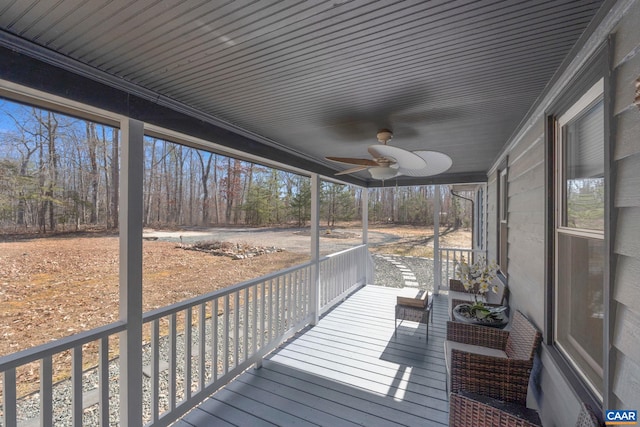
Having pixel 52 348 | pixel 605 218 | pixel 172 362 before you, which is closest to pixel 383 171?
pixel 605 218

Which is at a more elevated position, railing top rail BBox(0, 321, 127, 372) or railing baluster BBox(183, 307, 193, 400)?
railing top rail BBox(0, 321, 127, 372)

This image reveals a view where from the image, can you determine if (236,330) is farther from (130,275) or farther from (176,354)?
(130,275)

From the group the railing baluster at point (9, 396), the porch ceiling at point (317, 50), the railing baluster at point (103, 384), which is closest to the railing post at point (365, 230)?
the porch ceiling at point (317, 50)

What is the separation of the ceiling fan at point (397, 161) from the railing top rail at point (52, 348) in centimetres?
199

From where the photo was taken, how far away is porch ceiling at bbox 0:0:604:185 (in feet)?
3.76

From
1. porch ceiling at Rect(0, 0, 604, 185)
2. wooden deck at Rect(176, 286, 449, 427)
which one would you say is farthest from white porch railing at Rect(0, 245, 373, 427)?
porch ceiling at Rect(0, 0, 604, 185)

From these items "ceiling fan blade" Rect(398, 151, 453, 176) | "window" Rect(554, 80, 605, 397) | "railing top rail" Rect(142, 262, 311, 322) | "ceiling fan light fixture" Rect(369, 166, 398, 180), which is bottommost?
"railing top rail" Rect(142, 262, 311, 322)

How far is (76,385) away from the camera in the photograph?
5.41ft

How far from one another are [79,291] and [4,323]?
0.47 m

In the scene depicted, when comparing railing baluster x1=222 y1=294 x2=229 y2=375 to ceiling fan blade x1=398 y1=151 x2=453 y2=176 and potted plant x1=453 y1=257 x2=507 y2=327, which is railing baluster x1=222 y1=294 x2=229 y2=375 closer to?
ceiling fan blade x1=398 y1=151 x2=453 y2=176

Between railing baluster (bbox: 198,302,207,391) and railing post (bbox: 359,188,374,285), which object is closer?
railing baluster (bbox: 198,302,207,391)

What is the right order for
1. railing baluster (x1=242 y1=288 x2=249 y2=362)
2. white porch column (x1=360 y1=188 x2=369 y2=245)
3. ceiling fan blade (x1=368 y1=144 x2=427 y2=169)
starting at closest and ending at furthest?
ceiling fan blade (x1=368 y1=144 x2=427 y2=169) < railing baluster (x1=242 y1=288 x2=249 y2=362) < white porch column (x1=360 y1=188 x2=369 y2=245)

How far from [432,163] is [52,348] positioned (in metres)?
2.99

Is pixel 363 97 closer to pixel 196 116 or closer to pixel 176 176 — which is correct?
pixel 196 116
